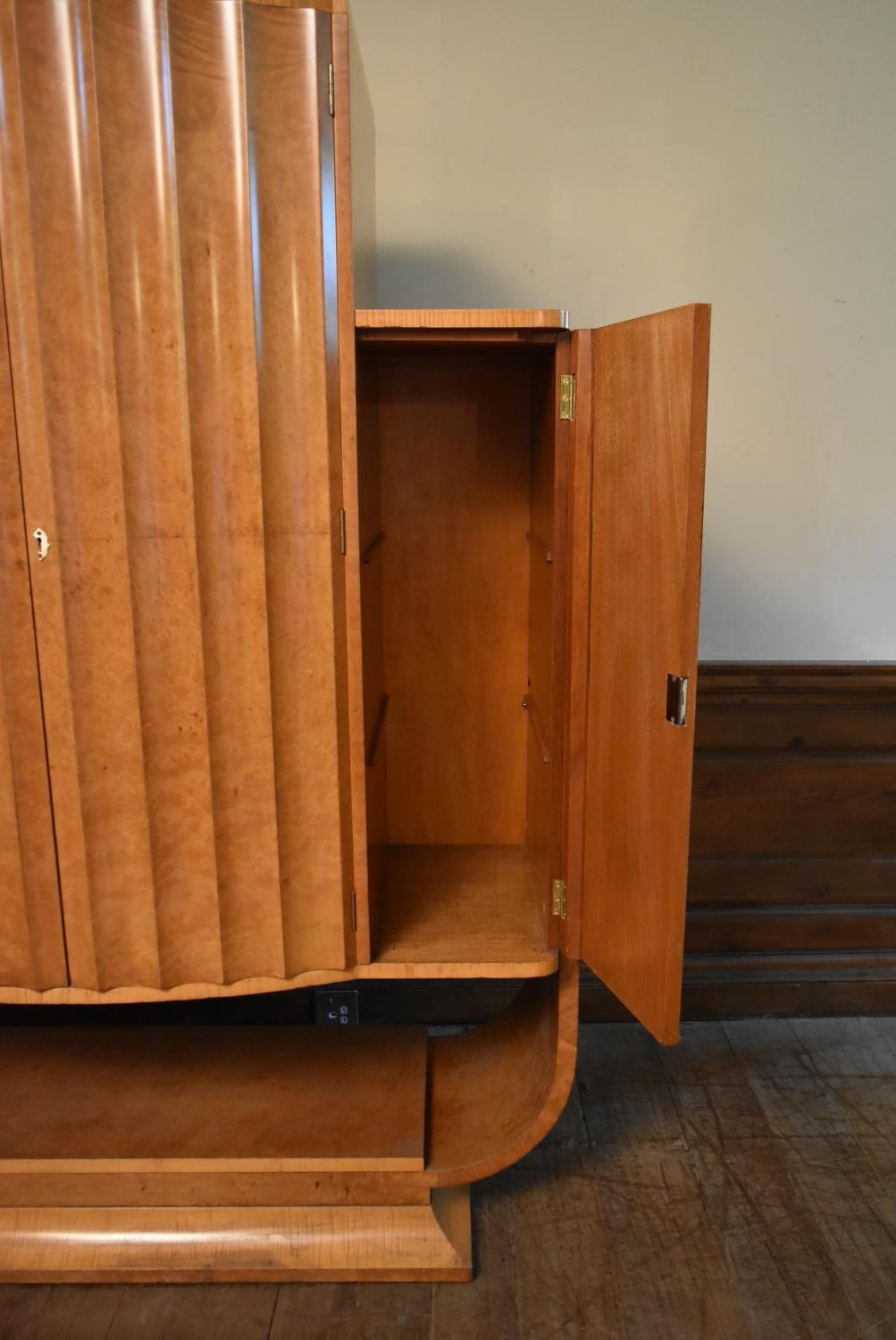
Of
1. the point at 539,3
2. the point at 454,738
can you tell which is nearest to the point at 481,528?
the point at 454,738

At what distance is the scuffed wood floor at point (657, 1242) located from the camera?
5.24 ft

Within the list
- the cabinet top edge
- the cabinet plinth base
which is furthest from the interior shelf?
the cabinet top edge

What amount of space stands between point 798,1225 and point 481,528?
154cm

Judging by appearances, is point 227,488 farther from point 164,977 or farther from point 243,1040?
point 243,1040

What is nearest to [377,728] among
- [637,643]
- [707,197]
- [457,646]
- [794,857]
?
[457,646]

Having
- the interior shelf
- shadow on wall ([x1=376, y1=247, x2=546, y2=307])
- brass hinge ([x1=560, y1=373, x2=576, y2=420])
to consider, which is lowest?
the interior shelf

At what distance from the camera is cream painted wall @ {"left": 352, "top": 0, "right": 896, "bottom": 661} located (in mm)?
2092

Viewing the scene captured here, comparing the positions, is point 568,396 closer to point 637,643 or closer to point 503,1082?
point 637,643

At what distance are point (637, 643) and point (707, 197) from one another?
4.32ft

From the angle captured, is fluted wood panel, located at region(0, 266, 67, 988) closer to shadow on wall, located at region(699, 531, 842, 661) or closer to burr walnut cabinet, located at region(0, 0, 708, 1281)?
burr walnut cabinet, located at region(0, 0, 708, 1281)

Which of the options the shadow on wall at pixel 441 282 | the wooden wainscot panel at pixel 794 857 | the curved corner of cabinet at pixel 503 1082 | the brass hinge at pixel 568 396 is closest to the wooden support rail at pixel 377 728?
the curved corner of cabinet at pixel 503 1082

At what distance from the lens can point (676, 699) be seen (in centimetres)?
138

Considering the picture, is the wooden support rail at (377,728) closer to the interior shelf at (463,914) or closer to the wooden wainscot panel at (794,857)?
the interior shelf at (463,914)

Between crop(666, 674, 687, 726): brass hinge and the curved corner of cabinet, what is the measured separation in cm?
59
